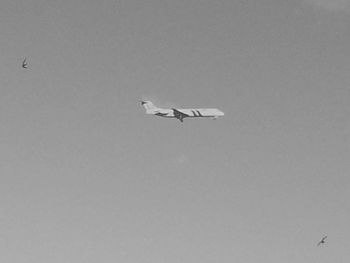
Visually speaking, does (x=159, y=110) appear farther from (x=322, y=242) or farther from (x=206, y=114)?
(x=322, y=242)

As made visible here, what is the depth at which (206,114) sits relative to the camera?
167 meters

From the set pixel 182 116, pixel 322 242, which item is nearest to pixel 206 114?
pixel 182 116

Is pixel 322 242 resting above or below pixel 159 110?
below

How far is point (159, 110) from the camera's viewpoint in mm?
164000

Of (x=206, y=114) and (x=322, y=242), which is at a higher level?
(x=206, y=114)

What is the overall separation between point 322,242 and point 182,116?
213 feet

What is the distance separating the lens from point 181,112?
160 m

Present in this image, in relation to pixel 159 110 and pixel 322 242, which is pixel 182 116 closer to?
pixel 159 110

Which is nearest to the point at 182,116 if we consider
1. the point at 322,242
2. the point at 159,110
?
the point at 159,110

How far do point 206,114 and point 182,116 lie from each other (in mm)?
10787

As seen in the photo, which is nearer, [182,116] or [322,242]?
[322,242]

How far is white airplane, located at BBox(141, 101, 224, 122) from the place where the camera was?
16025 cm

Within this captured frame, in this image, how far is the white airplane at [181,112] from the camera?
16025 centimetres

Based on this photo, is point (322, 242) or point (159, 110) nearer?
point (322, 242)
